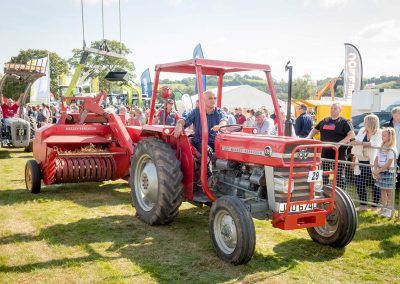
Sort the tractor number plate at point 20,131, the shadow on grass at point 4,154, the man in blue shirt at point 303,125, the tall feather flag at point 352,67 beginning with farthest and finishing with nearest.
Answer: the tall feather flag at point 352,67
the tractor number plate at point 20,131
the shadow on grass at point 4,154
the man in blue shirt at point 303,125

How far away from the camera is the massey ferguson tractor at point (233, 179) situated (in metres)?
3.74

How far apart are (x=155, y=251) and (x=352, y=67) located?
50.0 ft

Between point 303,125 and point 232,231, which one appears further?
point 303,125

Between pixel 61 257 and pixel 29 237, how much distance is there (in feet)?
2.64

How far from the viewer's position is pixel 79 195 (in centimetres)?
655

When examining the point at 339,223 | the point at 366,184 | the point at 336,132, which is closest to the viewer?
the point at 339,223

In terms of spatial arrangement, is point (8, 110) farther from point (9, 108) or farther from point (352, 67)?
point (352, 67)

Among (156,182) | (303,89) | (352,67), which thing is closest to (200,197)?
(156,182)

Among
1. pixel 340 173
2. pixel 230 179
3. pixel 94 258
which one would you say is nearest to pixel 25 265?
pixel 94 258

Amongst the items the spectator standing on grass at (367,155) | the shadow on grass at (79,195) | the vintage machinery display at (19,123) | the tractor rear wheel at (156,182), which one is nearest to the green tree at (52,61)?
the vintage machinery display at (19,123)

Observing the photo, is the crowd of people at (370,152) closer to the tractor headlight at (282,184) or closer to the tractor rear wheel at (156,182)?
the tractor headlight at (282,184)

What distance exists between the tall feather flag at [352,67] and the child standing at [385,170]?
12.1 meters

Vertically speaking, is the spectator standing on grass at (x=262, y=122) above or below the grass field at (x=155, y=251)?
above

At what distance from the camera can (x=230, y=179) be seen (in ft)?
14.4
